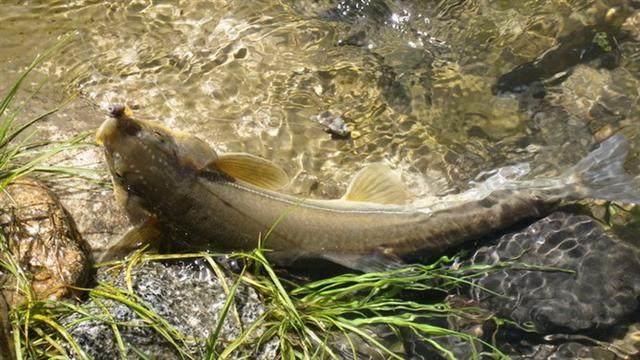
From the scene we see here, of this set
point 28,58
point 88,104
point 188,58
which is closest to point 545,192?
point 188,58

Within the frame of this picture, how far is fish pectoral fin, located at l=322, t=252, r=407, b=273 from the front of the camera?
497 cm

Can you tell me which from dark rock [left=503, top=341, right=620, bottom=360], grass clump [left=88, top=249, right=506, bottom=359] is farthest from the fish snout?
dark rock [left=503, top=341, right=620, bottom=360]

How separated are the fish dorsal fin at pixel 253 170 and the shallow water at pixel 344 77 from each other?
0.80 meters

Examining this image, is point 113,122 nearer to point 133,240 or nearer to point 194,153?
point 194,153

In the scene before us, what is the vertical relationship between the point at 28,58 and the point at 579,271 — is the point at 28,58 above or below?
above

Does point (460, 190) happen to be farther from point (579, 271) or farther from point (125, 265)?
point (125, 265)

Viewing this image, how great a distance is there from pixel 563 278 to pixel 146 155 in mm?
3312

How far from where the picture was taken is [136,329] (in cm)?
433

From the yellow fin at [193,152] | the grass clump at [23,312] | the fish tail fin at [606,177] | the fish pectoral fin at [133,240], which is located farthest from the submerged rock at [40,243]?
the fish tail fin at [606,177]

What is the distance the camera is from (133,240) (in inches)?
193

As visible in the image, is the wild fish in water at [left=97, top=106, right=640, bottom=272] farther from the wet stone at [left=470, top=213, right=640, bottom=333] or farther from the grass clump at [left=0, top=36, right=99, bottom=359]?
the grass clump at [left=0, top=36, right=99, bottom=359]

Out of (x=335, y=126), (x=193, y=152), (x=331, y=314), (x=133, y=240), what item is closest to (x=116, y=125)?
(x=193, y=152)

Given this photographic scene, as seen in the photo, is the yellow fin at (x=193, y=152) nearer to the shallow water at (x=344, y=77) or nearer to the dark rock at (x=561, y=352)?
the shallow water at (x=344, y=77)

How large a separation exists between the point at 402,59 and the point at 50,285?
396 centimetres
